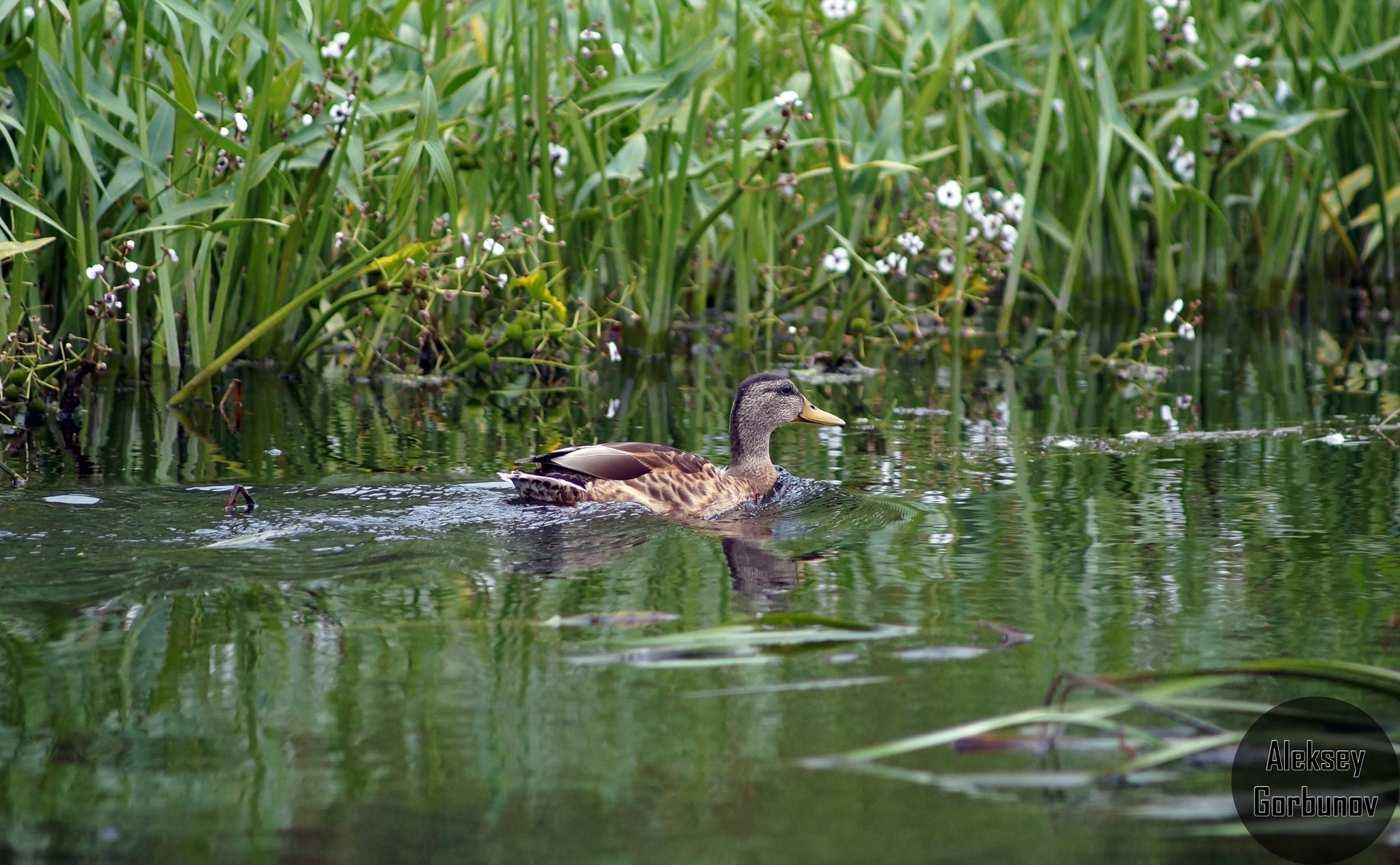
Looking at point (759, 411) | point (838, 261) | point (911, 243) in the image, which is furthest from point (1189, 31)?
point (759, 411)

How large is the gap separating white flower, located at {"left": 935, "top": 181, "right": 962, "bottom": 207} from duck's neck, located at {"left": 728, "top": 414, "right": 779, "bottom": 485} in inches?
121

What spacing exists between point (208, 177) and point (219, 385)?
4.06 feet

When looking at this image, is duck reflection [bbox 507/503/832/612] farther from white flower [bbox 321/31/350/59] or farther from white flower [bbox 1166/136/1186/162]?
white flower [bbox 1166/136/1186/162]

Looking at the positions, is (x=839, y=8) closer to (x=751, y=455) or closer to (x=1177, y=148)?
(x=1177, y=148)

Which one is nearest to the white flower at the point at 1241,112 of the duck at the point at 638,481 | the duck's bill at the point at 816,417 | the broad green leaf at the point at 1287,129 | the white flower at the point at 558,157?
the broad green leaf at the point at 1287,129

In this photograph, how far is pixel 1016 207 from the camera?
967 cm

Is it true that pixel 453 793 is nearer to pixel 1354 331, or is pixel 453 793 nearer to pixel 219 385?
pixel 219 385

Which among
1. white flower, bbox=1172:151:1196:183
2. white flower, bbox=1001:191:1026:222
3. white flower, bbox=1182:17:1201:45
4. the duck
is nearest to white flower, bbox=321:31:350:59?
the duck

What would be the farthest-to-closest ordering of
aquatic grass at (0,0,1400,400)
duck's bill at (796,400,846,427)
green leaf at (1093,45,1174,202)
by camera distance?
green leaf at (1093,45,1174,202), aquatic grass at (0,0,1400,400), duck's bill at (796,400,846,427)

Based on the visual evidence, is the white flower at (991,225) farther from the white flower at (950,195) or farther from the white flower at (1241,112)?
the white flower at (1241,112)

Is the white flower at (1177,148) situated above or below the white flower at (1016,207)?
above

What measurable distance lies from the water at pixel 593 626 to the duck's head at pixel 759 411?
252 mm

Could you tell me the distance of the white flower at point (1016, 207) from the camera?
955 cm

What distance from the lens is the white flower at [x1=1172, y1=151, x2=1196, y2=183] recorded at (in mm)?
10641
